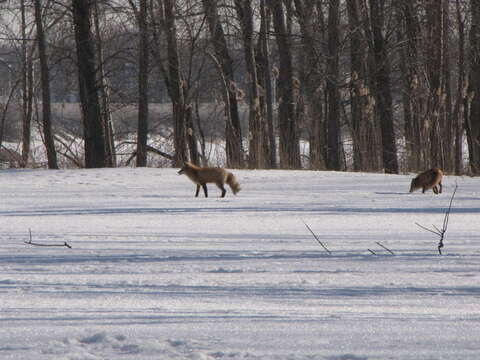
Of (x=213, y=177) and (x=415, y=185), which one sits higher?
(x=213, y=177)

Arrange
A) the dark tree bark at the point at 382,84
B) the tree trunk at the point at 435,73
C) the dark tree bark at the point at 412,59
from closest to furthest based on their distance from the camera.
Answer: the tree trunk at the point at 435,73, the dark tree bark at the point at 412,59, the dark tree bark at the point at 382,84

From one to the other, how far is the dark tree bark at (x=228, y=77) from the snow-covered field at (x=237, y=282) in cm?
619

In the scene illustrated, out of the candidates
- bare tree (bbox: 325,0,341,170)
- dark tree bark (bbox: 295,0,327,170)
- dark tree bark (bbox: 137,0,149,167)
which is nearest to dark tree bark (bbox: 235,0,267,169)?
dark tree bark (bbox: 295,0,327,170)

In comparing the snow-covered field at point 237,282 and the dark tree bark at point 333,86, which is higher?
the dark tree bark at point 333,86

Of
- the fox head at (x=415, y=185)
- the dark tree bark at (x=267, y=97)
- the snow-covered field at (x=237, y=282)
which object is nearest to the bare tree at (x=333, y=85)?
the dark tree bark at (x=267, y=97)

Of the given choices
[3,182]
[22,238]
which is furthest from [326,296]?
[3,182]

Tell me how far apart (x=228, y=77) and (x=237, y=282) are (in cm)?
1766

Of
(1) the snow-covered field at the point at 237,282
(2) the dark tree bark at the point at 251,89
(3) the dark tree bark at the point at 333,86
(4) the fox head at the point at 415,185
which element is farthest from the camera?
(3) the dark tree bark at the point at 333,86

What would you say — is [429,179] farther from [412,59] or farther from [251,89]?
[412,59]

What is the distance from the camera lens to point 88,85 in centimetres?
1599

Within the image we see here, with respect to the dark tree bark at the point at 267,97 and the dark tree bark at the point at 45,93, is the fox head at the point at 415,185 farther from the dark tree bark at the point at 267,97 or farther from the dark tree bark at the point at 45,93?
the dark tree bark at the point at 45,93

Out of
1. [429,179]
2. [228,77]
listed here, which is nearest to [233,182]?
[429,179]

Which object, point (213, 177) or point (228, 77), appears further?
point (228, 77)

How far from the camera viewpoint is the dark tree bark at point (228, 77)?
1435 cm
